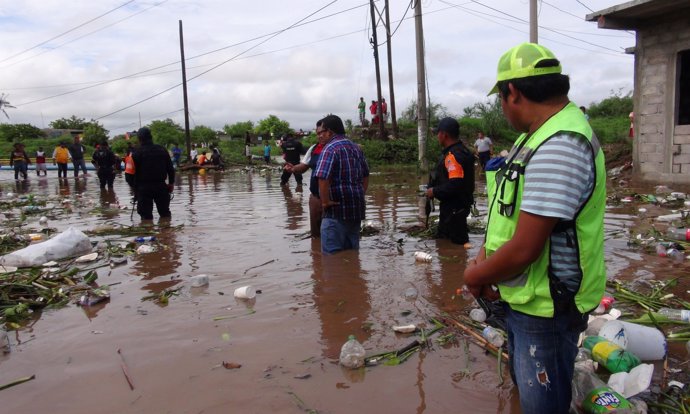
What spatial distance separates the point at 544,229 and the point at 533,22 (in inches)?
471

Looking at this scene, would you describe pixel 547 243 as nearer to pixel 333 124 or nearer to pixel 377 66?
pixel 333 124

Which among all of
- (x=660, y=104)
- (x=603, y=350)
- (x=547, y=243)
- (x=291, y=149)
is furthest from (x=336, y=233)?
(x=660, y=104)

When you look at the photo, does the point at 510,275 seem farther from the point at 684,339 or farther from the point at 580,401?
the point at 684,339

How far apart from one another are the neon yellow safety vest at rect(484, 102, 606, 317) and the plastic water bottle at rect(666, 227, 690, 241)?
5203 millimetres

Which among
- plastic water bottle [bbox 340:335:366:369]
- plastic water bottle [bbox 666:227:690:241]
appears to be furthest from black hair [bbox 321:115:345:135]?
plastic water bottle [bbox 666:227:690:241]

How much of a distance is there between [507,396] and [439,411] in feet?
1.32

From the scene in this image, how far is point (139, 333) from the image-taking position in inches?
150

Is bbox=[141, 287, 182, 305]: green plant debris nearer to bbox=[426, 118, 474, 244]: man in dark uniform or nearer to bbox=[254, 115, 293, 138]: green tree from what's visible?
bbox=[426, 118, 474, 244]: man in dark uniform

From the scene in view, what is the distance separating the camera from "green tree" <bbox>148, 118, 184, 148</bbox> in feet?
197

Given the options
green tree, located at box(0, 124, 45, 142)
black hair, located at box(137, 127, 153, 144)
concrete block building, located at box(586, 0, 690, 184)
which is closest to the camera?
black hair, located at box(137, 127, 153, 144)

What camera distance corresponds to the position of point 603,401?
2223 millimetres

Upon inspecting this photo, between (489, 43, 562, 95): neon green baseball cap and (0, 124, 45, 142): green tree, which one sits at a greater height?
(0, 124, 45, 142): green tree

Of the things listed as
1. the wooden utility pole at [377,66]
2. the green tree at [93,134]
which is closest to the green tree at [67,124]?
the green tree at [93,134]

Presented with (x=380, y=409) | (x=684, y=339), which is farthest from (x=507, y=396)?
(x=684, y=339)
